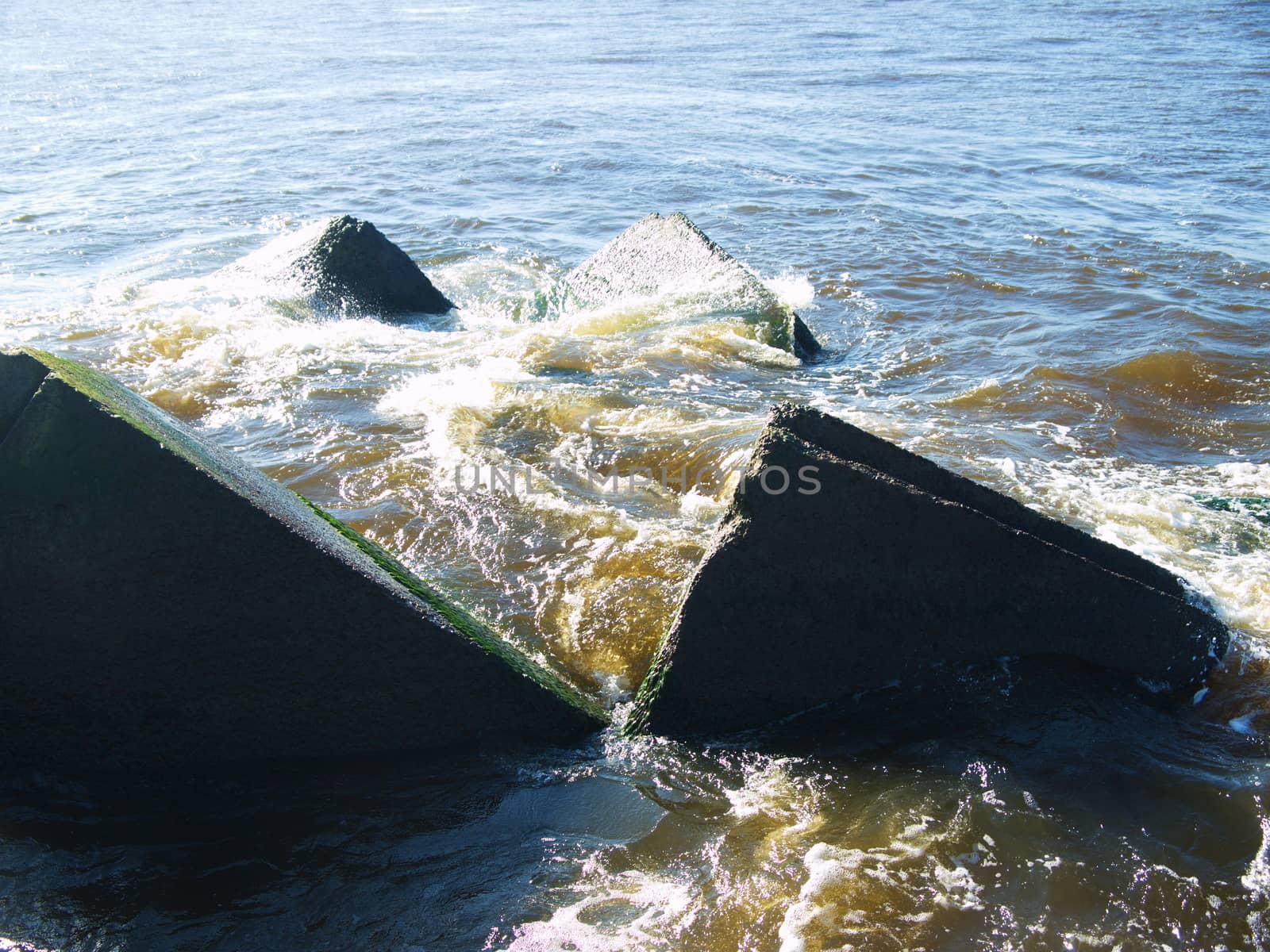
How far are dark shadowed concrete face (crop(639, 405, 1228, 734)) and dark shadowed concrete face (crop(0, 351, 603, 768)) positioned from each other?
2.25ft

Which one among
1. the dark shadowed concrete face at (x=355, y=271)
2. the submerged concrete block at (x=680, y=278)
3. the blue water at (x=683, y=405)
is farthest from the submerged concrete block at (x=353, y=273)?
the submerged concrete block at (x=680, y=278)

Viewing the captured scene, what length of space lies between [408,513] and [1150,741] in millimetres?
3652

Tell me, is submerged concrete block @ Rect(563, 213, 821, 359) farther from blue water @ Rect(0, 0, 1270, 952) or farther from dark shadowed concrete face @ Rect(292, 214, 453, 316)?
dark shadowed concrete face @ Rect(292, 214, 453, 316)

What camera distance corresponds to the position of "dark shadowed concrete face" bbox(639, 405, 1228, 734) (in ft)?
11.9

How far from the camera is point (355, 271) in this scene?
8.95 metres

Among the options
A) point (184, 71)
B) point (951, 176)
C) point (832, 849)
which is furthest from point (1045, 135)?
point (184, 71)

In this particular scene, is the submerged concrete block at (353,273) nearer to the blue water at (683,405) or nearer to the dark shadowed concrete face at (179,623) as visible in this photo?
the blue water at (683,405)

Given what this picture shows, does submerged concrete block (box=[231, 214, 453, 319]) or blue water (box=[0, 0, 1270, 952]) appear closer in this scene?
blue water (box=[0, 0, 1270, 952])

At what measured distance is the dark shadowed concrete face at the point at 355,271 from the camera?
8.90 m

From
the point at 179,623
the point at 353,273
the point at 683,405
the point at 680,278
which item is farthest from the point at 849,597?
the point at 353,273

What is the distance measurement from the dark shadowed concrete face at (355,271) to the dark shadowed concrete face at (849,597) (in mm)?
6042

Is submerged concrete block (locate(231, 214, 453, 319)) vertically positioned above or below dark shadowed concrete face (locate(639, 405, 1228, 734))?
above

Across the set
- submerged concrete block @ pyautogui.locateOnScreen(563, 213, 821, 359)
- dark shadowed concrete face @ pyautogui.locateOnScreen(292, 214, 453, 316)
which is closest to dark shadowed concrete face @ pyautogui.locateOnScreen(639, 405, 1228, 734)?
submerged concrete block @ pyautogui.locateOnScreen(563, 213, 821, 359)

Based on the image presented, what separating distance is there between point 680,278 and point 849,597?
5.66 meters
